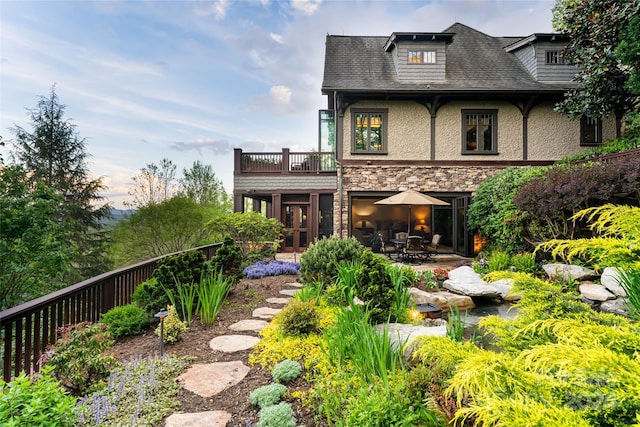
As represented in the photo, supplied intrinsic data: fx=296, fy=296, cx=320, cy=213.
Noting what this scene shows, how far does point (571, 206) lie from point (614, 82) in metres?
4.77

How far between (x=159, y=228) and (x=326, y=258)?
826 centimetres

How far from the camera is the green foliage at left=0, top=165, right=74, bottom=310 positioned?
7637mm

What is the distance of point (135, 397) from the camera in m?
2.07

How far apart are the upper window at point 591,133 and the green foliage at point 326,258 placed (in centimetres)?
A: 990

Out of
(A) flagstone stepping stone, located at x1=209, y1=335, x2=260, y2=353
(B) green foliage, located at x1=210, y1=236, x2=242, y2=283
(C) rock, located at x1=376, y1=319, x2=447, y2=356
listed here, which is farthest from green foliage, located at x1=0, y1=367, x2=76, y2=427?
(B) green foliage, located at x1=210, y1=236, x2=242, y2=283

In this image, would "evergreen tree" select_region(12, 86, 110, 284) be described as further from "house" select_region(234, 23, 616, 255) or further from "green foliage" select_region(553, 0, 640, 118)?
"green foliage" select_region(553, 0, 640, 118)

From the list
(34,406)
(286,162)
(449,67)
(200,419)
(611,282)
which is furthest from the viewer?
(286,162)

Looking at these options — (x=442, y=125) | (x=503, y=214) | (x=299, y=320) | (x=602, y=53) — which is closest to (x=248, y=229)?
(x=299, y=320)

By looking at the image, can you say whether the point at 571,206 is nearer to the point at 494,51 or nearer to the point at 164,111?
the point at 494,51

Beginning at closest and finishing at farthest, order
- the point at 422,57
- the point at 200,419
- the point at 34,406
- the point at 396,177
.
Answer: the point at 34,406 < the point at 200,419 < the point at 396,177 < the point at 422,57

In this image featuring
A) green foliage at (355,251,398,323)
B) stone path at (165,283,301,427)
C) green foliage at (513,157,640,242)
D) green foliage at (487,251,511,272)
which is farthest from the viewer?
green foliage at (487,251,511,272)

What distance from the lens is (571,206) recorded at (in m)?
5.24

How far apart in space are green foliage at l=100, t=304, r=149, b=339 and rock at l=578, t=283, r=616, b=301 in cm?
592

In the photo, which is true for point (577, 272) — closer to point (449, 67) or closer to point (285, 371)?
point (285, 371)
